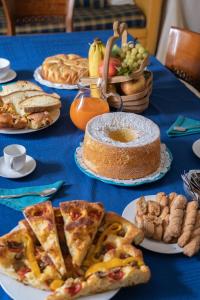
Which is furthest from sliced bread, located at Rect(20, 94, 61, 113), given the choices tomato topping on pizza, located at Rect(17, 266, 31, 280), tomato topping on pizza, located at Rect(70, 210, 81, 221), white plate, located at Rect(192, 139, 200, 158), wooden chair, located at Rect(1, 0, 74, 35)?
wooden chair, located at Rect(1, 0, 74, 35)

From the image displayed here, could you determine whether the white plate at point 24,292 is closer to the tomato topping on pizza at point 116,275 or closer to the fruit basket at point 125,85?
the tomato topping on pizza at point 116,275

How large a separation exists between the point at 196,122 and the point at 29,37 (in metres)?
1.05

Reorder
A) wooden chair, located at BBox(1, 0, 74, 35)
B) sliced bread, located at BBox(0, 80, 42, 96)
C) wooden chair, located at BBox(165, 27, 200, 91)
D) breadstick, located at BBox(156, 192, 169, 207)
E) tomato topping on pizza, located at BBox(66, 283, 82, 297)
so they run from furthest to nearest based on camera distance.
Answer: wooden chair, located at BBox(1, 0, 74, 35)
wooden chair, located at BBox(165, 27, 200, 91)
sliced bread, located at BBox(0, 80, 42, 96)
breadstick, located at BBox(156, 192, 169, 207)
tomato topping on pizza, located at BBox(66, 283, 82, 297)

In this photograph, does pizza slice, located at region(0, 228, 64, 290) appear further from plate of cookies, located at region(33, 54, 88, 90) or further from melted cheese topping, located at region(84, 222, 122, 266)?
plate of cookies, located at region(33, 54, 88, 90)

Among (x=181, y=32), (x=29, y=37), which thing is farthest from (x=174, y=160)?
(x=29, y=37)

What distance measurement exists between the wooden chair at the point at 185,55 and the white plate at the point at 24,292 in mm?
1423

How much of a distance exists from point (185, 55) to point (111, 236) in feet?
4.59

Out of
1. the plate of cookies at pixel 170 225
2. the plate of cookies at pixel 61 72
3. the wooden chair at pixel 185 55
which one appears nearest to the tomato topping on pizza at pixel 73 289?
the plate of cookies at pixel 170 225

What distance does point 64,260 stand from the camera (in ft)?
2.94

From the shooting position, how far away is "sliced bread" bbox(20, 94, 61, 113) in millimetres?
1475

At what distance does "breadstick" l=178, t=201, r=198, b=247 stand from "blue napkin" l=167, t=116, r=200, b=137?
0.47 m

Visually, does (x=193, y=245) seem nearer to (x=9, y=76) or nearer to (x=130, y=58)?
(x=130, y=58)

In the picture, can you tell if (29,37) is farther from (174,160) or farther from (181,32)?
(174,160)

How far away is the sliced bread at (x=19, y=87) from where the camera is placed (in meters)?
1.62
